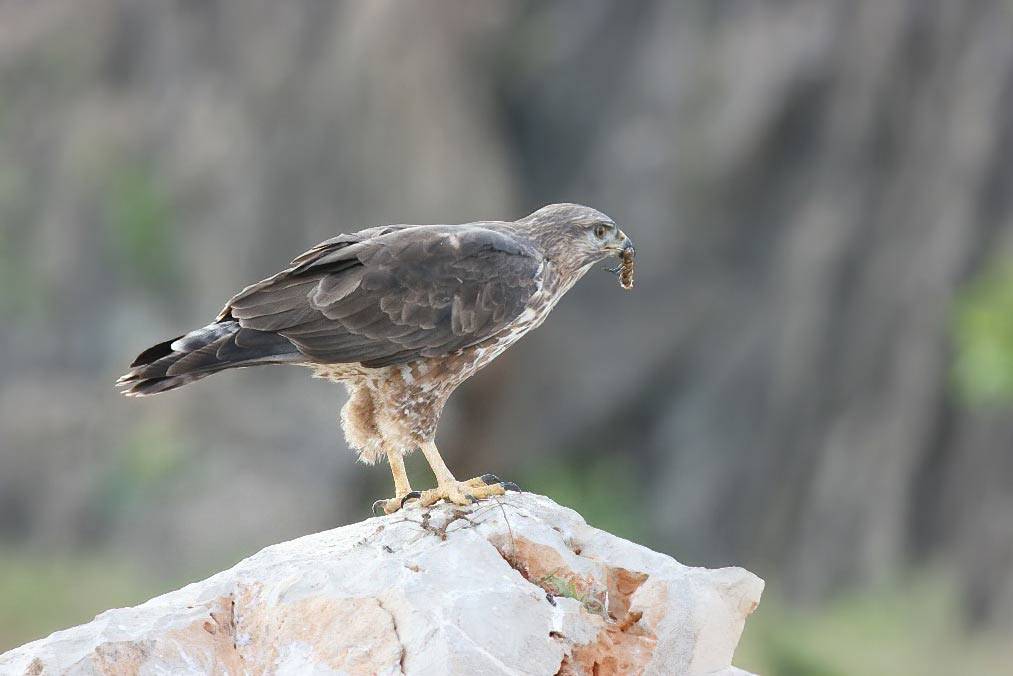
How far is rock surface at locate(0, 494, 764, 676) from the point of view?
3.65 m

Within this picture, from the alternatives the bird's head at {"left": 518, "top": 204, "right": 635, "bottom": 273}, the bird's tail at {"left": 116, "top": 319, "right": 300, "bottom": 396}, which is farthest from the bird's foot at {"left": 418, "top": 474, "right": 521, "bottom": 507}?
the bird's head at {"left": 518, "top": 204, "right": 635, "bottom": 273}

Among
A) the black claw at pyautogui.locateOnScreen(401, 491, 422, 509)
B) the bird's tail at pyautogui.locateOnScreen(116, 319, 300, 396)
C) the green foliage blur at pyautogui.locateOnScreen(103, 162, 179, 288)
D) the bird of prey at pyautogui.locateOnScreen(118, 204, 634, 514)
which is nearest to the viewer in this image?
the bird's tail at pyautogui.locateOnScreen(116, 319, 300, 396)

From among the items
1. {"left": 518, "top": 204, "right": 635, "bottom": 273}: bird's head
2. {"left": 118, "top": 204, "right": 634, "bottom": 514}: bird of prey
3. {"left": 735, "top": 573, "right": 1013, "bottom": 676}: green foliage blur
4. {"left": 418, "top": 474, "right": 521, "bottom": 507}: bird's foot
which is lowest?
{"left": 418, "top": 474, "right": 521, "bottom": 507}: bird's foot

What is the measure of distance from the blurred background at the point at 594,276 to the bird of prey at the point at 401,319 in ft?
18.4

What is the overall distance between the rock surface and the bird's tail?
1.92 feet

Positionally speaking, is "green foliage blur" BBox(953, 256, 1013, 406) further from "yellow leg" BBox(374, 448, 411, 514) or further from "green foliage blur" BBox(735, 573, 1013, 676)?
"yellow leg" BBox(374, 448, 411, 514)

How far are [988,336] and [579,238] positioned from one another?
217 inches

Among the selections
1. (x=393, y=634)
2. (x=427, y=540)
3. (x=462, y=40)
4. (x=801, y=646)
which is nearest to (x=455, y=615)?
(x=393, y=634)

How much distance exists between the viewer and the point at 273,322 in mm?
4391

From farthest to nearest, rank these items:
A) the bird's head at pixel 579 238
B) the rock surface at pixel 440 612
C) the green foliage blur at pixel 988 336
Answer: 1. the green foliage blur at pixel 988 336
2. the bird's head at pixel 579 238
3. the rock surface at pixel 440 612

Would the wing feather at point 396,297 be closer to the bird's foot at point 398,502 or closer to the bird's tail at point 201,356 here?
the bird's tail at point 201,356

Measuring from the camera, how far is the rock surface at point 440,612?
365 cm

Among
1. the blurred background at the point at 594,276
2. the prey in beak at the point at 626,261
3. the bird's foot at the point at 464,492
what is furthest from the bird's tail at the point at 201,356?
the blurred background at the point at 594,276

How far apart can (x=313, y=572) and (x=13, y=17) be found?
36.1 feet
